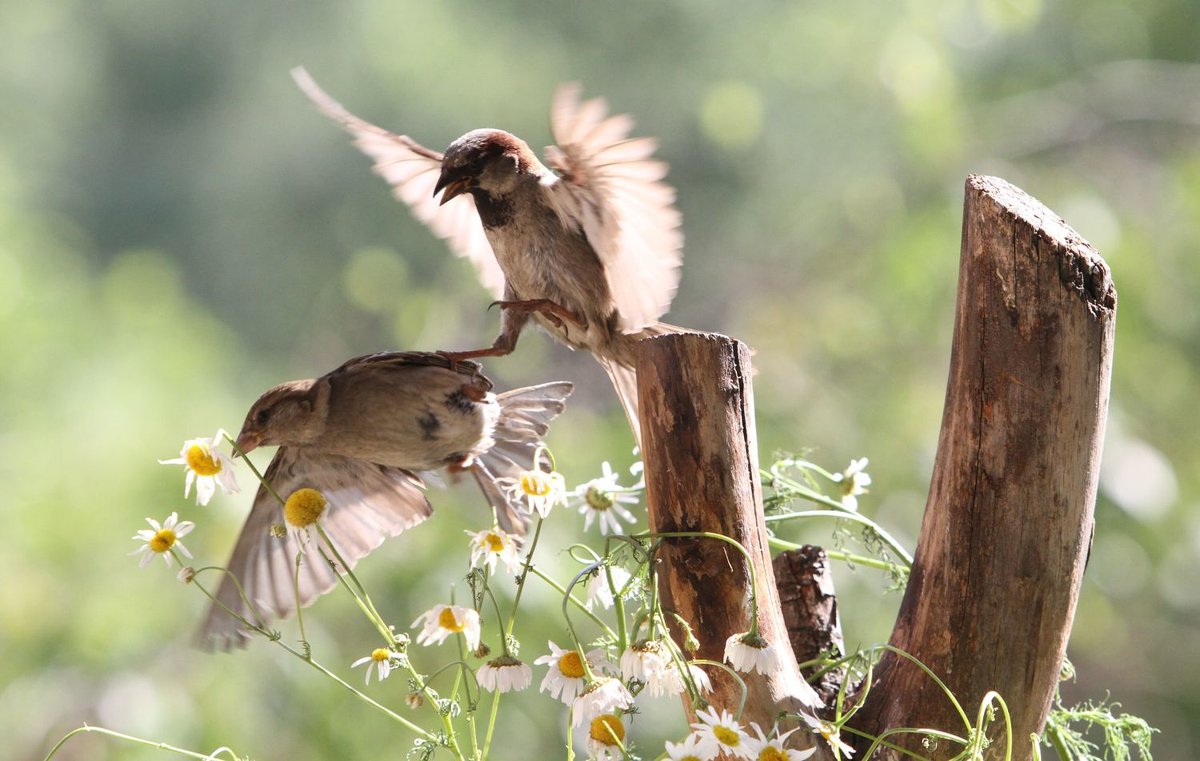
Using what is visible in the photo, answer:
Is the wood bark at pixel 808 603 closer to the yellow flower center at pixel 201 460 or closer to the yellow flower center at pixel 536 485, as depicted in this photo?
the yellow flower center at pixel 536 485

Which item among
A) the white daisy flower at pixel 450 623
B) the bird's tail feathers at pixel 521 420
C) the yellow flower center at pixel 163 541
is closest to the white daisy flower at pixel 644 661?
the white daisy flower at pixel 450 623

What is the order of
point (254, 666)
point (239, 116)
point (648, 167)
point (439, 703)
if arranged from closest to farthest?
1. point (439, 703)
2. point (648, 167)
3. point (254, 666)
4. point (239, 116)

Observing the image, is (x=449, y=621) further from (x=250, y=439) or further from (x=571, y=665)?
(x=250, y=439)

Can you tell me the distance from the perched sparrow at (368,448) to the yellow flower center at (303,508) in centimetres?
17

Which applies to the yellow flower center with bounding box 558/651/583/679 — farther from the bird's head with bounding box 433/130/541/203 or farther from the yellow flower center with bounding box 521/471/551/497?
the bird's head with bounding box 433/130/541/203

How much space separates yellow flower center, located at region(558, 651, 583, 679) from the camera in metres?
0.88

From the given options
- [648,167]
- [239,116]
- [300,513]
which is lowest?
[300,513]

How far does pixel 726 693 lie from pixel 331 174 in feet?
13.1

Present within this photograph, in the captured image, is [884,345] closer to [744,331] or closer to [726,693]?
[744,331]

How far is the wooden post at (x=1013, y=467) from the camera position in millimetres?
960

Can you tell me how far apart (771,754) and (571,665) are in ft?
0.53

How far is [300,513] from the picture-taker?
0.96 metres

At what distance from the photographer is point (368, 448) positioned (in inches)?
47.2

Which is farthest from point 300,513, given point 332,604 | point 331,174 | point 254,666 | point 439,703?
point 331,174
